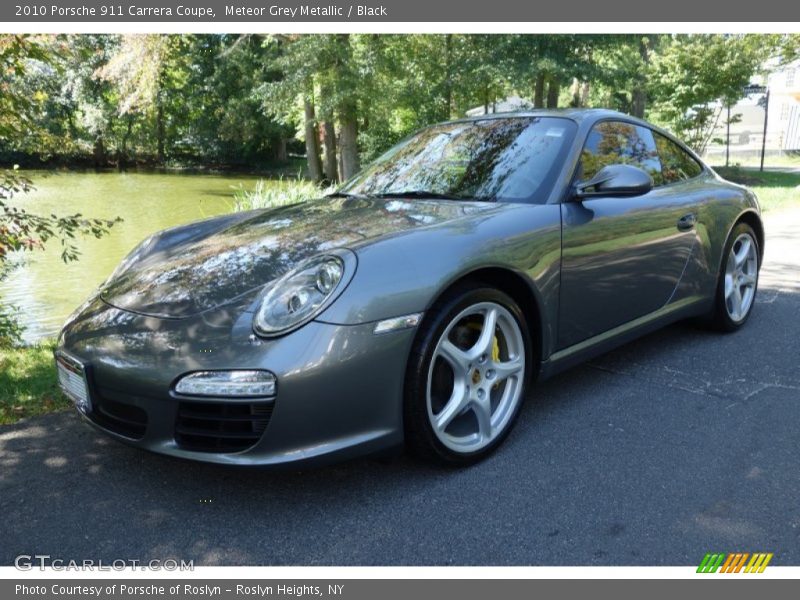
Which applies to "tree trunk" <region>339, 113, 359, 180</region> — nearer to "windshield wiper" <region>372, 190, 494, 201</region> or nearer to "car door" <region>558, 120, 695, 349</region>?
"car door" <region>558, 120, 695, 349</region>

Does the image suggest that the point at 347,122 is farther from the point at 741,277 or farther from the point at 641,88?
the point at 741,277

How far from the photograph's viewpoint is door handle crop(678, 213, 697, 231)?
3.79 m

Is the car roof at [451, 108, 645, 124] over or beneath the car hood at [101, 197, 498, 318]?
over

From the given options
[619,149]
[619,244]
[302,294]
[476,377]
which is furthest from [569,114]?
[302,294]

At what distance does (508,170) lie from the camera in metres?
3.27

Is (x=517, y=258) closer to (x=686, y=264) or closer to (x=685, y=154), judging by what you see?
(x=686, y=264)

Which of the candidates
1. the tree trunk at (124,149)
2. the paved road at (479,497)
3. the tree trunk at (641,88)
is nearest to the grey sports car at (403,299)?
the paved road at (479,497)

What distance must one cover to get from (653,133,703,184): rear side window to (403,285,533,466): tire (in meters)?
1.71

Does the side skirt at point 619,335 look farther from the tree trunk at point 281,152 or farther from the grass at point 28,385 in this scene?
the tree trunk at point 281,152

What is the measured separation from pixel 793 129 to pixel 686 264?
117 feet

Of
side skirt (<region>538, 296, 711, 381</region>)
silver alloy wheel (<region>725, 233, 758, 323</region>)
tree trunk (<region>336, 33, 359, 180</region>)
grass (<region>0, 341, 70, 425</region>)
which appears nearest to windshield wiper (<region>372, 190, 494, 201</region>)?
side skirt (<region>538, 296, 711, 381</region>)

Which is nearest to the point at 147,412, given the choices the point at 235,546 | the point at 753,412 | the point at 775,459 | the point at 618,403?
the point at 235,546

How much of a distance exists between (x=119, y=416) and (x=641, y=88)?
22.6 m

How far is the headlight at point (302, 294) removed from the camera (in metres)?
2.30
